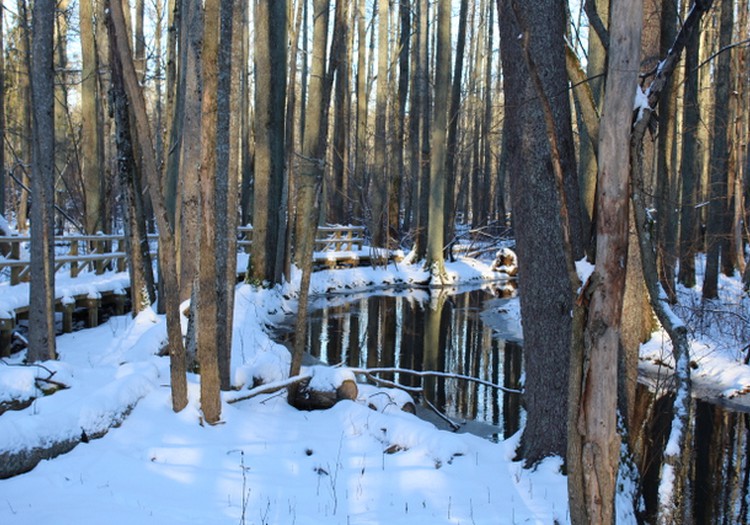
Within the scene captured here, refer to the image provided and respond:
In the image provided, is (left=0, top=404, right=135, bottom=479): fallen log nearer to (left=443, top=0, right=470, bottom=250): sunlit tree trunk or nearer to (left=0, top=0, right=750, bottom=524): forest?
(left=0, top=0, right=750, bottom=524): forest

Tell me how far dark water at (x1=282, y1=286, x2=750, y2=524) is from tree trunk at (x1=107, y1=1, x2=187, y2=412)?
12.4ft

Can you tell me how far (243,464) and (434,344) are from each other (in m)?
8.00

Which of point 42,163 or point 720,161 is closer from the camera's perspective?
point 42,163

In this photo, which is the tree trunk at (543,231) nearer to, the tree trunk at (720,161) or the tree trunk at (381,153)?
the tree trunk at (720,161)

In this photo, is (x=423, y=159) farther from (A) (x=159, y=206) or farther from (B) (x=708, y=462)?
(A) (x=159, y=206)

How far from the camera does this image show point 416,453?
5.59 m

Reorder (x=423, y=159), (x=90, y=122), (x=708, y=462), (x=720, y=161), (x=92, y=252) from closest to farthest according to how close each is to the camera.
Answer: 1. (x=708, y=462)
2. (x=92, y=252)
3. (x=90, y=122)
4. (x=720, y=161)
5. (x=423, y=159)

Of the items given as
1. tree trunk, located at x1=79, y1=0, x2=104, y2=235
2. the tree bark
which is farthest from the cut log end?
tree trunk, located at x1=79, y1=0, x2=104, y2=235

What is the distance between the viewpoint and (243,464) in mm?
5008

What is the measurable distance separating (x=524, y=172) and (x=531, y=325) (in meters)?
1.19

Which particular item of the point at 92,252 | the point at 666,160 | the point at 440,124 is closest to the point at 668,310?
the point at 666,160

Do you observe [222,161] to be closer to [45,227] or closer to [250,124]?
[45,227]

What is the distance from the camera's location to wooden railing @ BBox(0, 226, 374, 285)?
11273mm

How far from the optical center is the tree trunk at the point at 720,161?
45.8ft
